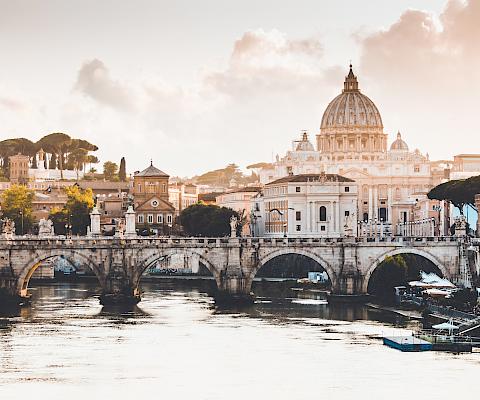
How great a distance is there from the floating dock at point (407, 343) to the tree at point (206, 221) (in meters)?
66.9

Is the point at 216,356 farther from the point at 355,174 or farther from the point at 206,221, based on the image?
the point at 355,174

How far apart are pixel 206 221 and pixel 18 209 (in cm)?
2212

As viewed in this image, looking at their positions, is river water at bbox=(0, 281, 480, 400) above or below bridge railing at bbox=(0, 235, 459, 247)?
below

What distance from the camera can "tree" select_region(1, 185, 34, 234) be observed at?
154875 millimetres

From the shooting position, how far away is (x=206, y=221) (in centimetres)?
14488

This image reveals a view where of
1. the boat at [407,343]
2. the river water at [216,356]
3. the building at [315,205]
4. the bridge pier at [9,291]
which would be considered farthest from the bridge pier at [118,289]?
the building at [315,205]

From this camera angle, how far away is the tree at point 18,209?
155 m

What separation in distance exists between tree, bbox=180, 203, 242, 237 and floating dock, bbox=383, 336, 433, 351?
66.9 m

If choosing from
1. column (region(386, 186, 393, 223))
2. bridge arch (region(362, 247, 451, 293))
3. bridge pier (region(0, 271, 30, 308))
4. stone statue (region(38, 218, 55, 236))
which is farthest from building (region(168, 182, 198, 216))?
bridge pier (region(0, 271, 30, 308))

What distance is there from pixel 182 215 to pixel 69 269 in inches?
765

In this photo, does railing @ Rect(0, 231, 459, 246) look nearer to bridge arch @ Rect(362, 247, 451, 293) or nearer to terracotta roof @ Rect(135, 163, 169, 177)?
bridge arch @ Rect(362, 247, 451, 293)

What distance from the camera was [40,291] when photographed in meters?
111

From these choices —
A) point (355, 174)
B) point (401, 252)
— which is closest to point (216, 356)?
point (401, 252)

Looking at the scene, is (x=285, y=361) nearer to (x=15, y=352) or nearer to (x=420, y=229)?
(x=15, y=352)
